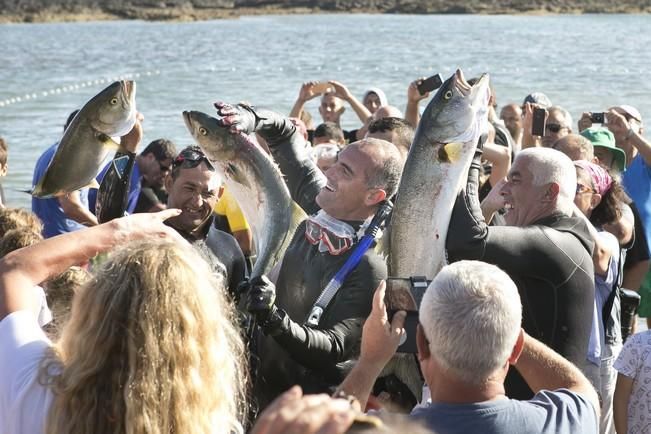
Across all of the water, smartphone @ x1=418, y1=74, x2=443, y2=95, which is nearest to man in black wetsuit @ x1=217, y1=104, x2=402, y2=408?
smartphone @ x1=418, y1=74, x2=443, y2=95

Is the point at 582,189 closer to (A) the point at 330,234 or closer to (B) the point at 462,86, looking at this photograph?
(B) the point at 462,86

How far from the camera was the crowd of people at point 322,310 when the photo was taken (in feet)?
7.82

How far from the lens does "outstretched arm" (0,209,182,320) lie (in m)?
2.65

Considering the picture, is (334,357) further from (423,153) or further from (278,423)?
(278,423)

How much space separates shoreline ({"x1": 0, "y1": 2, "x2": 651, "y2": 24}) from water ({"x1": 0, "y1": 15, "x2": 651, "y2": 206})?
27.1 feet

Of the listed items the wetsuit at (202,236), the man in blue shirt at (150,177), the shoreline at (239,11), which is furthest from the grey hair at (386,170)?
the shoreline at (239,11)

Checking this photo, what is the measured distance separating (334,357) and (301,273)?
45 cm

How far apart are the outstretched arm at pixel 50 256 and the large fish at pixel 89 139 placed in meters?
1.43

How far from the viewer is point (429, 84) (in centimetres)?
639

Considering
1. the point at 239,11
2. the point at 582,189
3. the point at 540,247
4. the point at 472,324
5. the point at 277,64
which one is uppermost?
the point at 472,324

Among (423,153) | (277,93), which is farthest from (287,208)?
(277,93)

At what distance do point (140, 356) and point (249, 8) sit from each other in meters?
77.4

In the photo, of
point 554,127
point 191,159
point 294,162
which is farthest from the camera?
point 554,127

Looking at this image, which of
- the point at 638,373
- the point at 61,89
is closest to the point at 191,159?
the point at 638,373
